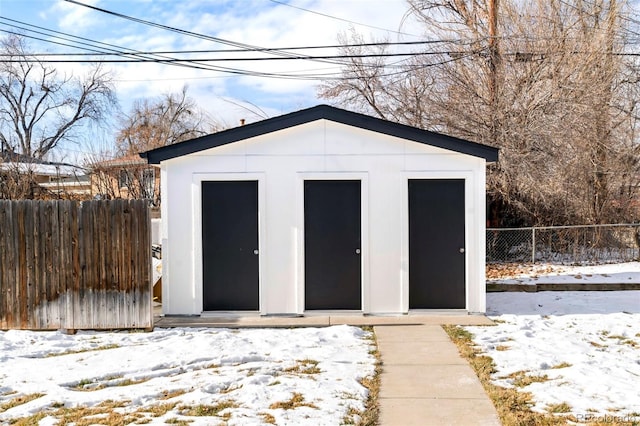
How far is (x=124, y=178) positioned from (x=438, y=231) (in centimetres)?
973

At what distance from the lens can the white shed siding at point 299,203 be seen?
27.3 feet

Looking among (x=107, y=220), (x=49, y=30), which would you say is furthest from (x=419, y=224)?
(x=49, y=30)


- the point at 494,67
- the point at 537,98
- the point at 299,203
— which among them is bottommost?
the point at 299,203

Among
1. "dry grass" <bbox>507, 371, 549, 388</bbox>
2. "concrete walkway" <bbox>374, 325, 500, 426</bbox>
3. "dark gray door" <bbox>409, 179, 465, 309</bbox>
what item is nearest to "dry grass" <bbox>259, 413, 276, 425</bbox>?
"concrete walkway" <bbox>374, 325, 500, 426</bbox>

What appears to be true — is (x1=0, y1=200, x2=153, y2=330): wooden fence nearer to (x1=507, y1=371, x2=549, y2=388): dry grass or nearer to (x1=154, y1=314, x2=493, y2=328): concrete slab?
(x1=154, y1=314, x2=493, y2=328): concrete slab

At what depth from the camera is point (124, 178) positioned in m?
14.8

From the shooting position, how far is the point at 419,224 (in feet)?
27.3

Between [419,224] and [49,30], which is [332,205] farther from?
[49,30]

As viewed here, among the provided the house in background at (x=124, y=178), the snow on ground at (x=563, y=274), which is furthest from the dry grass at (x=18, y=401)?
the house in background at (x=124, y=178)

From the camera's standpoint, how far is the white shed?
27.3ft

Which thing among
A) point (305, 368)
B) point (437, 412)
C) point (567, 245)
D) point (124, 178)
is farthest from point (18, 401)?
Answer: point (567, 245)

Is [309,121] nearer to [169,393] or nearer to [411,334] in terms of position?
[411,334]

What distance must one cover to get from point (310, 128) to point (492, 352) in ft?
13.7

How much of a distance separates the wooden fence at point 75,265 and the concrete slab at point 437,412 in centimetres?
419
